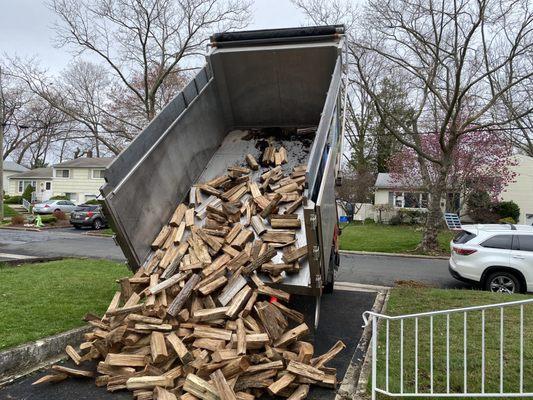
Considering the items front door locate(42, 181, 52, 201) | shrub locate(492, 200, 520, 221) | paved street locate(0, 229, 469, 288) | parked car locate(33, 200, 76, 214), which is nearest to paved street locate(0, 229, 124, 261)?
paved street locate(0, 229, 469, 288)

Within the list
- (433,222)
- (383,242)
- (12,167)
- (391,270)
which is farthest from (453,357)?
(12,167)

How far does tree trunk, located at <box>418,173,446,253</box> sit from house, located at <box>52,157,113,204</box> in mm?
30847

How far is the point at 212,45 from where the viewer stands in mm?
7039

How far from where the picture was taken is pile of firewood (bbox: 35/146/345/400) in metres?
3.67

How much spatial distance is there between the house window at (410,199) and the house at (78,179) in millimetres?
24907

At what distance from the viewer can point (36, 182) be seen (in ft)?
147

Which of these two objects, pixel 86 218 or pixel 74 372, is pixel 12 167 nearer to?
pixel 86 218

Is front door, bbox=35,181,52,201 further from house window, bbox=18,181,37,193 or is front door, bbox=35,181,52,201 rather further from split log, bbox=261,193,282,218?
split log, bbox=261,193,282,218

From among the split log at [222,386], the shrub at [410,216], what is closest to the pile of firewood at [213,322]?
the split log at [222,386]

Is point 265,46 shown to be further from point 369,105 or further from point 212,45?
point 369,105

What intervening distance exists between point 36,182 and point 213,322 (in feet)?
154

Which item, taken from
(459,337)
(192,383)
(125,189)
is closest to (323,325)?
Answer: (459,337)

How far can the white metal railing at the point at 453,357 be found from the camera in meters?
3.56

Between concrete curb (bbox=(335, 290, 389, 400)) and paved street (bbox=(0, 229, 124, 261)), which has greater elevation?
concrete curb (bbox=(335, 290, 389, 400))
